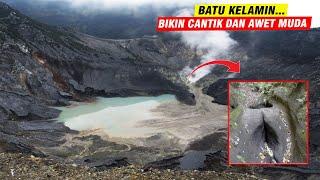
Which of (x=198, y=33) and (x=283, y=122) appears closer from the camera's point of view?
(x=283, y=122)

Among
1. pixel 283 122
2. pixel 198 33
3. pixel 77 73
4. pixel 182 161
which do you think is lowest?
pixel 182 161

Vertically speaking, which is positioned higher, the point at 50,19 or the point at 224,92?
the point at 50,19

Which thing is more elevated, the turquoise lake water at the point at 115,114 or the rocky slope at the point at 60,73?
the rocky slope at the point at 60,73

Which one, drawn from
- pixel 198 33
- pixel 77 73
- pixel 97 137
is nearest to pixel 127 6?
pixel 198 33

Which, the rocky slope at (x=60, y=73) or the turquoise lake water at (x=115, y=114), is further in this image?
the turquoise lake water at (x=115, y=114)

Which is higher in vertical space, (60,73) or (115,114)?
(60,73)

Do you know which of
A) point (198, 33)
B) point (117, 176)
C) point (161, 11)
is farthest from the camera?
point (161, 11)

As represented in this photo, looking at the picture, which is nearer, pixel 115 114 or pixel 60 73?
pixel 115 114

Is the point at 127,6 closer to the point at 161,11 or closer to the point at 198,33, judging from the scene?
the point at 161,11

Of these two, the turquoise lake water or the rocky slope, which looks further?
the turquoise lake water

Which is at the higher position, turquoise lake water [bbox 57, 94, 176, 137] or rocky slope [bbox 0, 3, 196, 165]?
rocky slope [bbox 0, 3, 196, 165]

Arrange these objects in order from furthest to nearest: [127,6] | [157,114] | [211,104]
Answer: [127,6] < [211,104] < [157,114]
